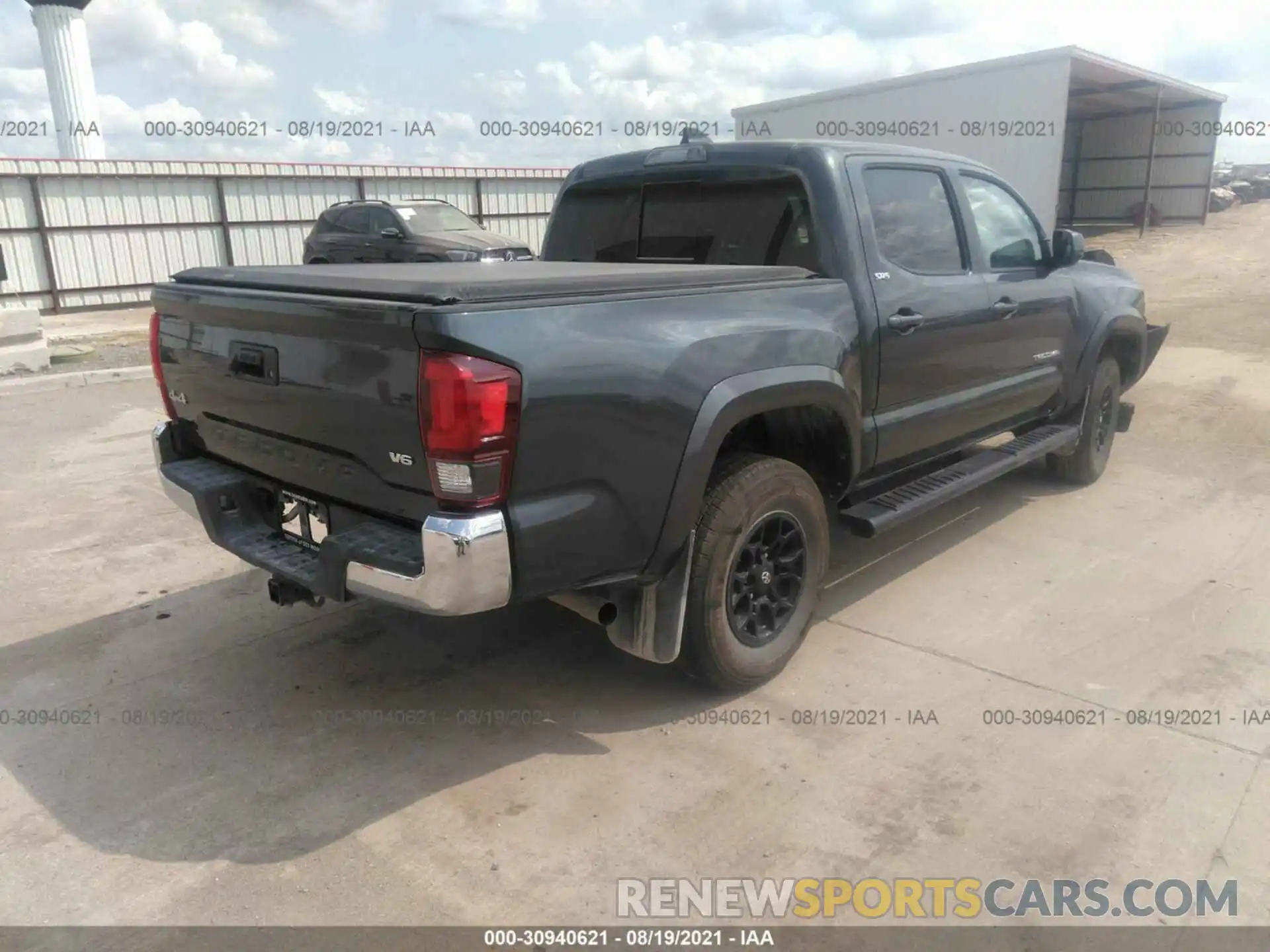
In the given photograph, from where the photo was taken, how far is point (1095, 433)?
6.00 m

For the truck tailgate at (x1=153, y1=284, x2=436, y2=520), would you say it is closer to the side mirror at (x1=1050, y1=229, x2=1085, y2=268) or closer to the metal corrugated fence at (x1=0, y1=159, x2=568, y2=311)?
the side mirror at (x1=1050, y1=229, x2=1085, y2=268)

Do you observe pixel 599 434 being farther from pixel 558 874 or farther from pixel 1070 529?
pixel 1070 529

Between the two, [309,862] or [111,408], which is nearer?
[309,862]

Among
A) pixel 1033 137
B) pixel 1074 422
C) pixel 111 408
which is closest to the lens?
pixel 1074 422

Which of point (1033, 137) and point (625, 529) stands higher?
point (1033, 137)

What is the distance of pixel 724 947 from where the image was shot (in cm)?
241

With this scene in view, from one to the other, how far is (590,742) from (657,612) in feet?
1.75

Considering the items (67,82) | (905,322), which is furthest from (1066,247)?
(67,82)

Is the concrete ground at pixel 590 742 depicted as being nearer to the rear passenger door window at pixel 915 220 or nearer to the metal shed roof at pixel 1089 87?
the rear passenger door window at pixel 915 220

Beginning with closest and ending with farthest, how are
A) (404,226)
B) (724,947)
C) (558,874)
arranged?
(724,947) < (558,874) < (404,226)

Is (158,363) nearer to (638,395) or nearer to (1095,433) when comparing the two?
(638,395)

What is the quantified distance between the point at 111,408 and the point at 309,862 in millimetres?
7083

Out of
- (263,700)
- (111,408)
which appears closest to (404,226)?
(111,408)

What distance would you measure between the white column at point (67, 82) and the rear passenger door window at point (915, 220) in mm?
24200
